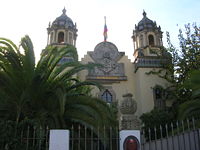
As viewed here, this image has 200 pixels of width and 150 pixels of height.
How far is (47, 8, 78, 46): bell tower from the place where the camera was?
20.0m

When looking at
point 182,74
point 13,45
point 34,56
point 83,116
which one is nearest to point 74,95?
point 83,116

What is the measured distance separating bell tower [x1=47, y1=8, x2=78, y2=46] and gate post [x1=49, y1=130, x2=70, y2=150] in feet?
49.7

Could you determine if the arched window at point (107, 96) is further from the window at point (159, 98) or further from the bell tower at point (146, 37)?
the bell tower at point (146, 37)

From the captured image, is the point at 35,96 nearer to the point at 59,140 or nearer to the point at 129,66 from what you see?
the point at 59,140

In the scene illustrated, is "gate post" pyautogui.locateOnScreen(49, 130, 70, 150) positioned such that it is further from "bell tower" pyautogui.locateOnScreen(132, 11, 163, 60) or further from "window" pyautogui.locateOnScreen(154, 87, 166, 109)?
"bell tower" pyautogui.locateOnScreen(132, 11, 163, 60)

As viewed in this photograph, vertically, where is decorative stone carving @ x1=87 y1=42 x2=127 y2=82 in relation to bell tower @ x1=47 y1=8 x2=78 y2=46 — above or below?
below

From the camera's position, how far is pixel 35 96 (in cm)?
718

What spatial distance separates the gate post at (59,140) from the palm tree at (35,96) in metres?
1.59

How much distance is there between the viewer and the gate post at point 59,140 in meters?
5.07

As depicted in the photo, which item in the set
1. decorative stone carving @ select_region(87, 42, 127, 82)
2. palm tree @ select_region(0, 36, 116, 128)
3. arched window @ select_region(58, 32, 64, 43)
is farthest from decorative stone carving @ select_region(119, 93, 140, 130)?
arched window @ select_region(58, 32, 64, 43)

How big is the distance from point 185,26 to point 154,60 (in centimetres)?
337

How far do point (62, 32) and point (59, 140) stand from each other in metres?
16.1

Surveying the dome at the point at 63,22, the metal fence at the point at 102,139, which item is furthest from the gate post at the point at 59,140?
the dome at the point at 63,22

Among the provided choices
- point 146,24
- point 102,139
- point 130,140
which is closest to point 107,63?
point 146,24
